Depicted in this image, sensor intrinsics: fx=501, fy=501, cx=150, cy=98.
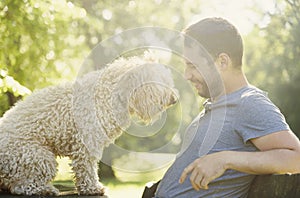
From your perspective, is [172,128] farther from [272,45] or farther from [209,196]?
[209,196]

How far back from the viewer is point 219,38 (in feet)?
7.25

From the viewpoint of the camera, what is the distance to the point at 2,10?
565 cm

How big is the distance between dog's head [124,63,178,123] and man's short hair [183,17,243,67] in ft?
5.05

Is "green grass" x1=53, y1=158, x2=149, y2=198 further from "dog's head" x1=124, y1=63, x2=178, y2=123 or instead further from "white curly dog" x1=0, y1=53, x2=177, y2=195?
"dog's head" x1=124, y1=63, x2=178, y2=123

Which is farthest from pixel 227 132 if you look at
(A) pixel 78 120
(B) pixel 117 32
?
(B) pixel 117 32

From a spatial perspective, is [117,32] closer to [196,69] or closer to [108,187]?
[108,187]

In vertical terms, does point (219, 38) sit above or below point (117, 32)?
below

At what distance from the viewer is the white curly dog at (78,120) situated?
3.52 metres

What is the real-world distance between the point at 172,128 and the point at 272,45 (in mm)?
6054

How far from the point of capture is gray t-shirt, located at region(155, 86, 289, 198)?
1966 millimetres

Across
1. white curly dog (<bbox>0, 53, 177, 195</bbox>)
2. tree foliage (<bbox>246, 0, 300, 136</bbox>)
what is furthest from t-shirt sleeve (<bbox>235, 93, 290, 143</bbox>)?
tree foliage (<bbox>246, 0, 300, 136</bbox>)

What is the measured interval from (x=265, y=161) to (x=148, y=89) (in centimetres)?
202

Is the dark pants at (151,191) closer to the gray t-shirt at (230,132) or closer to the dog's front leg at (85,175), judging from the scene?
the gray t-shirt at (230,132)

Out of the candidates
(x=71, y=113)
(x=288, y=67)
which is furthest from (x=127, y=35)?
(x=71, y=113)
